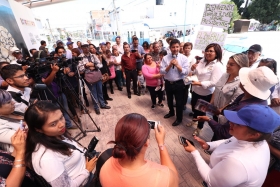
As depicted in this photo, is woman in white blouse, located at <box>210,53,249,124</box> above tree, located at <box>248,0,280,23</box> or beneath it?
beneath

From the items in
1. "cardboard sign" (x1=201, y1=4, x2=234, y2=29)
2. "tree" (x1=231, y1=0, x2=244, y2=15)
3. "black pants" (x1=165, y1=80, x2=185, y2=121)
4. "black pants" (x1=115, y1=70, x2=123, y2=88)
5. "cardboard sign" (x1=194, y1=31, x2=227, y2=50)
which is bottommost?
"black pants" (x1=115, y1=70, x2=123, y2=88)

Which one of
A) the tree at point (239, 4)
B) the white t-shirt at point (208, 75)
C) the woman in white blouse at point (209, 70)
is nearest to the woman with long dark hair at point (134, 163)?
the woman in white blouse at point (209, 70)

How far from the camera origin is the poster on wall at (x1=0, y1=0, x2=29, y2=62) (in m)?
3.54

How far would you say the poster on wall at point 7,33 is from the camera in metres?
3.54

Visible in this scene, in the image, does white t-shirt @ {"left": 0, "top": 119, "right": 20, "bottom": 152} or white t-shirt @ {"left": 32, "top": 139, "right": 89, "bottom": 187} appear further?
white t-shirt @ {"left": 0, "top": 119, "right": 20, "bottom": 152}

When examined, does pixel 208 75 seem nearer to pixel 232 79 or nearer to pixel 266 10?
pixel 232 79

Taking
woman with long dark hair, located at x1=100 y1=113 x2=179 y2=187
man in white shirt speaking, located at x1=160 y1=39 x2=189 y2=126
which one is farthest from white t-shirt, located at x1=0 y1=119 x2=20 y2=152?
man in white shirt speaking, located at x1=160 y1=39 x2=189 y2=126

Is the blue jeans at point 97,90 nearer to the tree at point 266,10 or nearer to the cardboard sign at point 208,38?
the cardboard sign at point 208,38

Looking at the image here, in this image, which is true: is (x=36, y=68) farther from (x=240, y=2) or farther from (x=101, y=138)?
(x=240, y=2)

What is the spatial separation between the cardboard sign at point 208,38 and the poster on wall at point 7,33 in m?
4.98

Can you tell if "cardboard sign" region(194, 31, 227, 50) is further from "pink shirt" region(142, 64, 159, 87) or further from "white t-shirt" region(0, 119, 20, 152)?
"white t-shirt" region(0, 119, 20, 152)

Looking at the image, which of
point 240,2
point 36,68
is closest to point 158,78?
point 36,68

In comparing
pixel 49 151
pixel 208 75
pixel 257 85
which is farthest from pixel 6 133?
pixel 208 75

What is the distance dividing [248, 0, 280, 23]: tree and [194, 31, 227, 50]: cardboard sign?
21.3m
